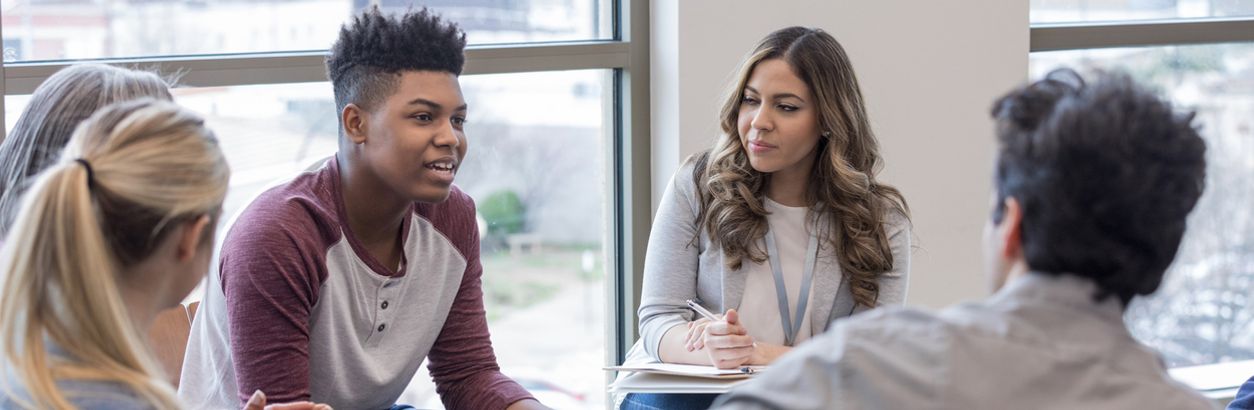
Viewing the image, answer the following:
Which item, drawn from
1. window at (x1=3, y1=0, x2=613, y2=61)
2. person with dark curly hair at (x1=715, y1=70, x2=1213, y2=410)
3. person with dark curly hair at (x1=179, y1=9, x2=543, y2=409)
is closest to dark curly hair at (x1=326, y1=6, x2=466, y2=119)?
person with dark curly hair at (x1=179, y1=9, x2=543, y2=409)

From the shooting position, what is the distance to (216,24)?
8.61 feet

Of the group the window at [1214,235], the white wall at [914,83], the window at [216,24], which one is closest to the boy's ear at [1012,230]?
the window at [216,24]

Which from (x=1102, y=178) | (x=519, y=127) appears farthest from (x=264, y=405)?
(x=519, y=127)

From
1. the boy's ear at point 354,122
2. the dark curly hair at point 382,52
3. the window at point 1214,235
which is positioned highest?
the dark curly hair at point 382,52

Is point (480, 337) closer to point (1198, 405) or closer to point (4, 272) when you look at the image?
point (4, 272)

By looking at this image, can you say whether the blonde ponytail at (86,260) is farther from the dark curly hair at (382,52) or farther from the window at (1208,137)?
the window at (1208,137)

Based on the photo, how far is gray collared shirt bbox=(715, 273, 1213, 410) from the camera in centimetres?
108

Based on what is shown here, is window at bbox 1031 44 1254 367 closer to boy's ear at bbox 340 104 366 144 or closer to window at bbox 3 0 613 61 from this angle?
window at bbox 3 0 613 61

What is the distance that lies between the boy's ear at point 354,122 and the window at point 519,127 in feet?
2.00

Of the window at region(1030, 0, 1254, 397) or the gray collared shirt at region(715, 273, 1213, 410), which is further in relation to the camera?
the window at region(1030, 0, 1254, 397)

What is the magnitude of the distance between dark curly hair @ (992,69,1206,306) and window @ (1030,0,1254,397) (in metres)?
2.37

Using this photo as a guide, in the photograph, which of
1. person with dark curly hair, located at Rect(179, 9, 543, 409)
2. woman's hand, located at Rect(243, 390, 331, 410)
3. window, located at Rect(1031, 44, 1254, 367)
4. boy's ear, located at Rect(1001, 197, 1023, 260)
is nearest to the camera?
boy's ear, located at Rect(1001, 197, 1023, 260)

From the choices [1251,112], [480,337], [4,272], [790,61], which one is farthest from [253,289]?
[1251,112]

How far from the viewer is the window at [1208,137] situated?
351cm
